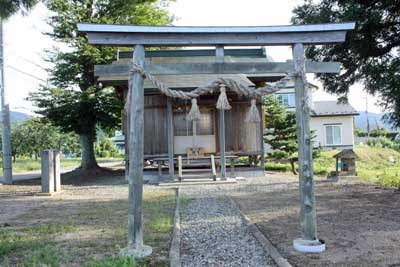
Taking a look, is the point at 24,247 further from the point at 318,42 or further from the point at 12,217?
the point at 318,42

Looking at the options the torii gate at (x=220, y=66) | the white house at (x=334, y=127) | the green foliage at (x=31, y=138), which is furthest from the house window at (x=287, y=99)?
the torii gate at (x=220, y=66)

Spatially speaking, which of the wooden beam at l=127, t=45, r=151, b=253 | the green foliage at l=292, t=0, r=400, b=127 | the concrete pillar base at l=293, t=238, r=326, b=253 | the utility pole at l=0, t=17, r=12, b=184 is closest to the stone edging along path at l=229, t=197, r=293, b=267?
the concrete pillar base at l=293, t=238, r=326, b=253

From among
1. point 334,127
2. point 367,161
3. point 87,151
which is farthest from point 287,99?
point 87,151

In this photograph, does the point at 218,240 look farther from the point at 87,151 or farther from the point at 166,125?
the point at 87,151

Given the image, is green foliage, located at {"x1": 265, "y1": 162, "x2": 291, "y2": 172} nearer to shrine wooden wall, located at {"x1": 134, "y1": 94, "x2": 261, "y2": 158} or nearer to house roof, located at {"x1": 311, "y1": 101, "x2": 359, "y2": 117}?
shrine wooden wall, located at {"x1": 134, "y1": 94, "x2": 261, "y2": 158}

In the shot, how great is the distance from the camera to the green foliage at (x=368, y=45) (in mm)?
9133

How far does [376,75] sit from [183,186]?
6748mm

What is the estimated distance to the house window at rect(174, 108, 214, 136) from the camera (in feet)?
51.8

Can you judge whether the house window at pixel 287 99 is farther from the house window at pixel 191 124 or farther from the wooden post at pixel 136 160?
the wooden post at pixel 136 160

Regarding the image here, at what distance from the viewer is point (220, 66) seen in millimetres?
5484

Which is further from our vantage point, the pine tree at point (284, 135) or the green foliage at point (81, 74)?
the pine tree at point (284, 135)

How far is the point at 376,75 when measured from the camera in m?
9.59

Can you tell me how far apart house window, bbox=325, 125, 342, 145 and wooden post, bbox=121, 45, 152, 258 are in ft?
86.9

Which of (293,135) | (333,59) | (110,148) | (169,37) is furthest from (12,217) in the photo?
(110,148)
